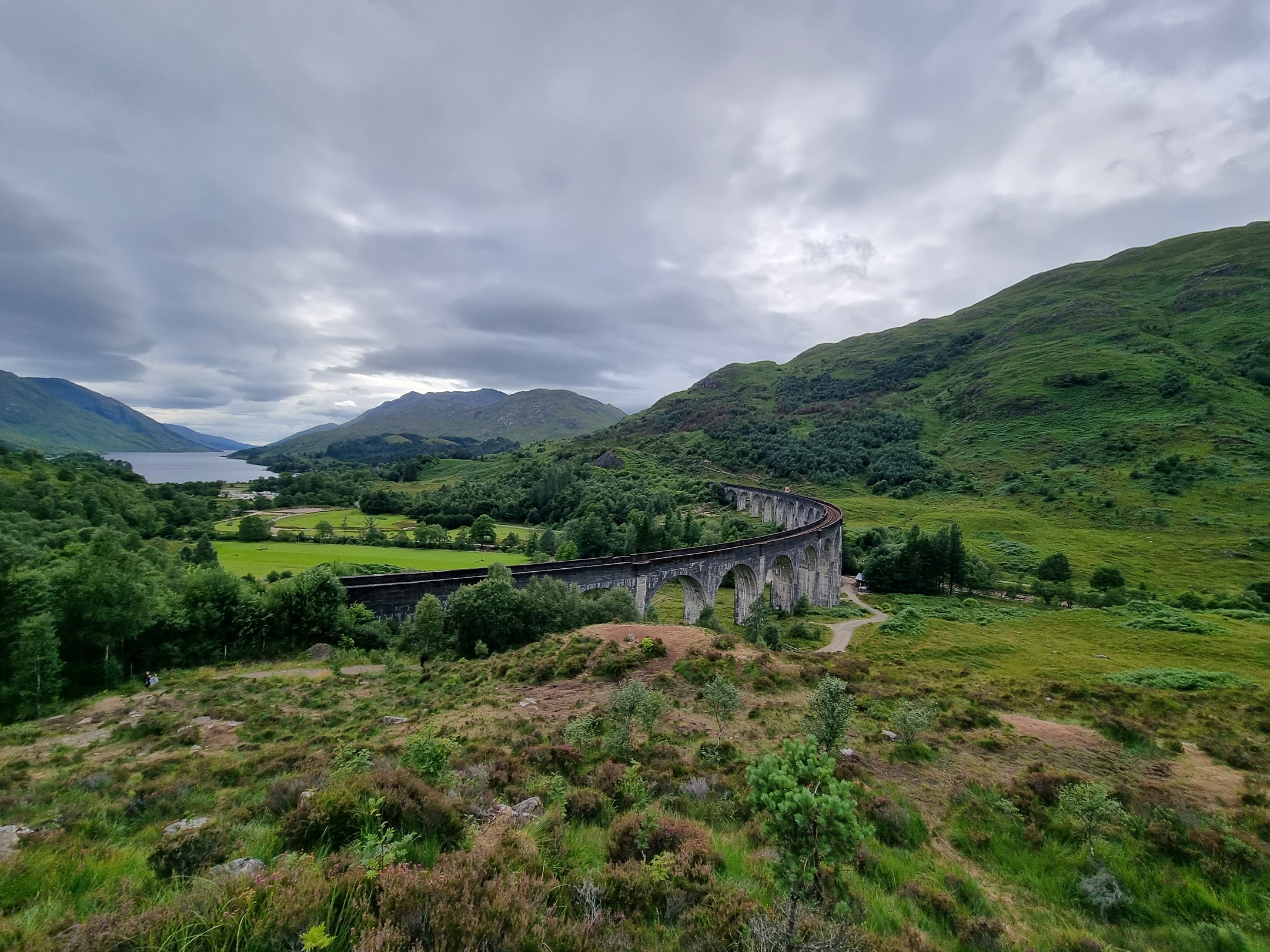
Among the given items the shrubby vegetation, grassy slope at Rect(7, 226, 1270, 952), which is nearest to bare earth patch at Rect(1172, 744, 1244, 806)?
grassy slope at Rect(7, 226, 1270, 952)

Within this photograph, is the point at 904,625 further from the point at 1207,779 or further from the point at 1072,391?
the point at 1072,391

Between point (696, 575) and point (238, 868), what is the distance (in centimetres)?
3619

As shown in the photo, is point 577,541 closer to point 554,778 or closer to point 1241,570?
A: point 554,778

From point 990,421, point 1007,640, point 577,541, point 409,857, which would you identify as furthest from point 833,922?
point 990,421

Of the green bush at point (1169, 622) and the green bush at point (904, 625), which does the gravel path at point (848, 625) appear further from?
the green bush at point (1169, 622)

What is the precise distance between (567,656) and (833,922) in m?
16.6

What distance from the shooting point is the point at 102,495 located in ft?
239

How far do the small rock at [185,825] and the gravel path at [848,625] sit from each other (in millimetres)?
36593

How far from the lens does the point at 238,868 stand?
5047mm

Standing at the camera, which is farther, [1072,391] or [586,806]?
[1072,391]

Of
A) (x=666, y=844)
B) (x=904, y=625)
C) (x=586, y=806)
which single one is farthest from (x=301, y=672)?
(x=904, y=625)

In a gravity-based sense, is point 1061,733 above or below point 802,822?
below

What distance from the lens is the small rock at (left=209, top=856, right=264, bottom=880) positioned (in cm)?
475

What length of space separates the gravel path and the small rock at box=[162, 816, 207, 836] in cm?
3659
